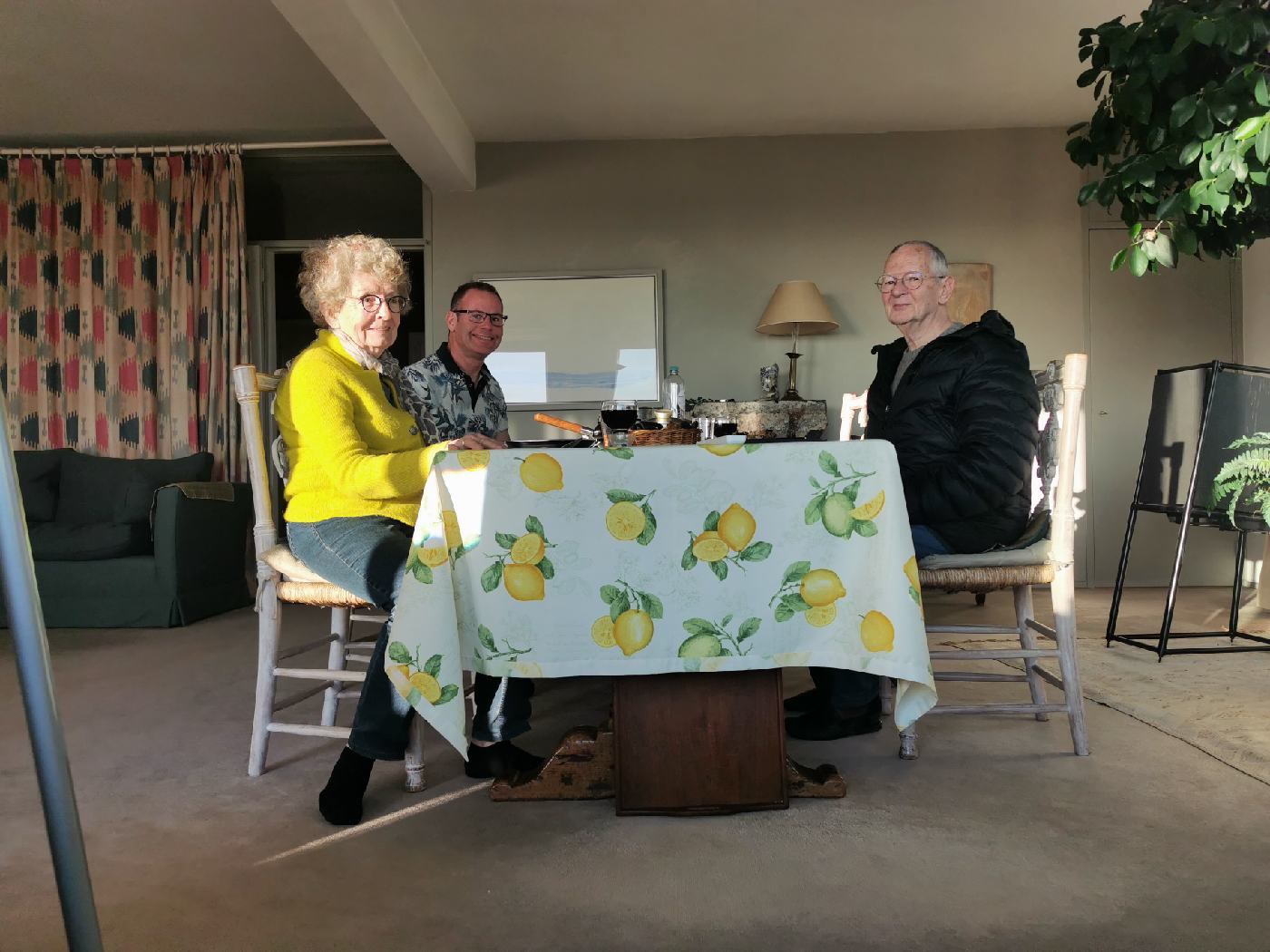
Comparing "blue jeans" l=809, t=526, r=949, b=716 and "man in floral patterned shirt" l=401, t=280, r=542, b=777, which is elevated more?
"man in floral patterned shirt" l=401, t=280, r=542, b=777

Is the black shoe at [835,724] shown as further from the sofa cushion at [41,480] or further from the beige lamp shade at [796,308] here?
the sofa cushion at [41,480]

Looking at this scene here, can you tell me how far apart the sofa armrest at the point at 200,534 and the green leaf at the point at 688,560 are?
3415 millimetres

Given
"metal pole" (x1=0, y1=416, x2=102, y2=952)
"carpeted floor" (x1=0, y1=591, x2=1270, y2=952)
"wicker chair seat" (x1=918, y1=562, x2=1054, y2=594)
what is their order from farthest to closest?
"wicker chair seat" (x1=918, y1=562, x2=1054, y2=594)
"carpeted floor" (x1=0, y1=591, x2=1270, y2=952)
"metal pole" (x1=0, y1=416, x2=102, y2=952)

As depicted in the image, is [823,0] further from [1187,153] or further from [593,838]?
[593,838]

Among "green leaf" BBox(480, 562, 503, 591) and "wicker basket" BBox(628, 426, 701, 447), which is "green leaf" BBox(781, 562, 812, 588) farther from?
"green leaf" BBox(480, 562, 503, 591)

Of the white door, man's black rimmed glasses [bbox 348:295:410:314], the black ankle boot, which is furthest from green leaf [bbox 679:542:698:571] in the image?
the white door

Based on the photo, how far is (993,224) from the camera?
516cm

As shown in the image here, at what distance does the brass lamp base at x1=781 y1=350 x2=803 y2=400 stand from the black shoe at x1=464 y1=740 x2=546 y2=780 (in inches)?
127

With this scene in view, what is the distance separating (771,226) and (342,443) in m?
3.71

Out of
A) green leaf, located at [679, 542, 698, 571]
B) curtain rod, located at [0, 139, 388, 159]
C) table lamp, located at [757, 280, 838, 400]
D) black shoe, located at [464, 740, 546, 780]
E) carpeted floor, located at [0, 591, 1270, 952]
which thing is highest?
curtain rod, located at [0, 139, 388, 159]

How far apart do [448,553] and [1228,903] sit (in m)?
1.30

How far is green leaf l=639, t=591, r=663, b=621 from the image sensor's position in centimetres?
168

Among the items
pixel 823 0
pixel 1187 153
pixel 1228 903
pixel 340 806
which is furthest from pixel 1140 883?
pixel 823 0

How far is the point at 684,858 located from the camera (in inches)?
63.7
